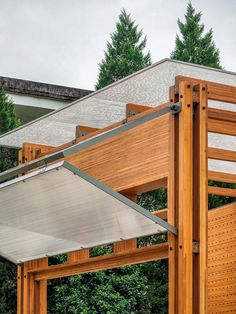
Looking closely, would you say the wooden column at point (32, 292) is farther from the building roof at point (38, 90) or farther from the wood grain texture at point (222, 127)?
the building roof at point (38, 90)

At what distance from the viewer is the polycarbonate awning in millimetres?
4688

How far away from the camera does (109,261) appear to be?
5.46 metres

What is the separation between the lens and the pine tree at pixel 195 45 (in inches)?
665

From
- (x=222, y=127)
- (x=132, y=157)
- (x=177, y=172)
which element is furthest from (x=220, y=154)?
(x=177, y=172)

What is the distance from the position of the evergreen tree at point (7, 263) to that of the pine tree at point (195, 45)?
455cm

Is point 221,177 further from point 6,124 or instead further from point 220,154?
point 6,124

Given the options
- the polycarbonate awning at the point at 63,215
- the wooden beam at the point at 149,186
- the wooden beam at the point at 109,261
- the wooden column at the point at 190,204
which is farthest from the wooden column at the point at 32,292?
the wooden column at the point at 190,204

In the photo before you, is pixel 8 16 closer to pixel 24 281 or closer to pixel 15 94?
pixel 15 94

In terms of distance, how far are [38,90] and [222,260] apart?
8.41m

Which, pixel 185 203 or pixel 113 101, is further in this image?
pixel 113 101

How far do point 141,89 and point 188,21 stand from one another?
10685 millimetres

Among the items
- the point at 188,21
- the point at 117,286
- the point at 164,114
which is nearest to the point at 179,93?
the point at 164,114

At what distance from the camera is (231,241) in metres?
7.43

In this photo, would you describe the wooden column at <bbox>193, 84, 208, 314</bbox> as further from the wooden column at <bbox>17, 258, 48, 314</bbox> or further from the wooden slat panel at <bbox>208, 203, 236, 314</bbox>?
the wooden slat panel at <bbox>208, 203, 236, 314</bbox>
